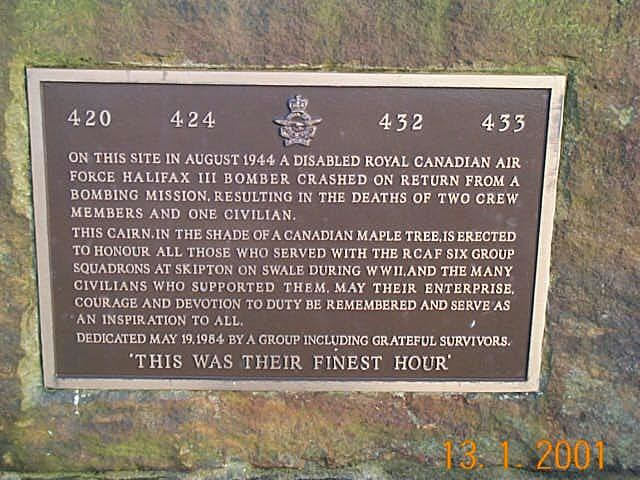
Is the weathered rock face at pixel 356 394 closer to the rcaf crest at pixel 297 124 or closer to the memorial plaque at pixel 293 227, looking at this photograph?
the memorial plaque at pixel 293 227

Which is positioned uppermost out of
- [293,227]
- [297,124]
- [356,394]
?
[297,124]

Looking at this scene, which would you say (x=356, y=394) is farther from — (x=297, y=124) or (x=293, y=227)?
(x=297, y=124)

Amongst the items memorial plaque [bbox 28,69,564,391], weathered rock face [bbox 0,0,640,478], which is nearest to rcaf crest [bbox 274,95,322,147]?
memorial plaque [bbox 28,69,564,391]

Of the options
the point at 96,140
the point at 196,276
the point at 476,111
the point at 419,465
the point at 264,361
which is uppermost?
the point at 476,111

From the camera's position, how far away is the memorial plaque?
7.08 feet

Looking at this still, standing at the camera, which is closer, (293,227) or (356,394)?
(293,227)

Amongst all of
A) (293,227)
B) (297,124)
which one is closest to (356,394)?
(293,227)

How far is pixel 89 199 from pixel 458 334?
5.24 ft

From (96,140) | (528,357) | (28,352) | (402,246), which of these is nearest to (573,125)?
(402,246)

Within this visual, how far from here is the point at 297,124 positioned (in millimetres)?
2164

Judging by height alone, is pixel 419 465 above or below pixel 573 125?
below

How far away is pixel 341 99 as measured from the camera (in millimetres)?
2158

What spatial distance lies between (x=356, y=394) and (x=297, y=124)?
1.15 metres

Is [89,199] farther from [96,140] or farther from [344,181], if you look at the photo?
[344,181]
